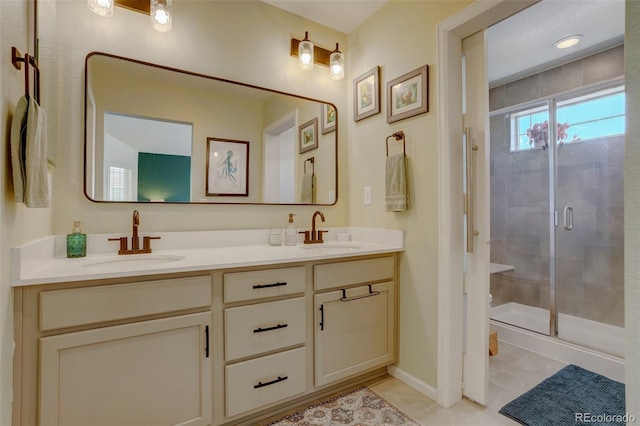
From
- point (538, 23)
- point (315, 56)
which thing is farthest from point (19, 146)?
point (538, 23)

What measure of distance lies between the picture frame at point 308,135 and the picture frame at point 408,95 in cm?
57

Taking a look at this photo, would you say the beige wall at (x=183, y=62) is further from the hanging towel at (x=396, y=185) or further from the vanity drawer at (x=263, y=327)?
the vanity drawer at (x=263, y=327)

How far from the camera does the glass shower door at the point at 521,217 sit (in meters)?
2.92

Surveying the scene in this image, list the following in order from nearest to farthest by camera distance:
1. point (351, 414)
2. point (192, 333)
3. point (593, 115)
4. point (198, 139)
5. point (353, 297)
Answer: point (192, 333) < point (351, 414) < point (353, 297) < point (198, 139) < point (593, 115)

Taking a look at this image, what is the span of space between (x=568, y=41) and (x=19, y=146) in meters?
3.51

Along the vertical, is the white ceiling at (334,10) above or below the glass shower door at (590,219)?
above

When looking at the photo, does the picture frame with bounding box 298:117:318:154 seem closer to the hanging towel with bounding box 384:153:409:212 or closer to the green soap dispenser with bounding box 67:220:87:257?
the hanging towel with bounding box 384:153:409:212

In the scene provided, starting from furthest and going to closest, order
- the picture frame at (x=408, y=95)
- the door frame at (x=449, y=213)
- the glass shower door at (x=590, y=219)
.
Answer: the glass shower door at (x=590, y=219) → the picture frame at (x=408, y=95) → the door frame at (x=449, y=213)

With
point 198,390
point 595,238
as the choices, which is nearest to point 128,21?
point 198,390

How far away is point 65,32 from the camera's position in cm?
153

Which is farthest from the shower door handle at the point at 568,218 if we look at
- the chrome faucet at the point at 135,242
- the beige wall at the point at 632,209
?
the chrome faucet at the point at 135,242

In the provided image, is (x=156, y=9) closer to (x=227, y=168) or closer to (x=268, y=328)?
(x=227, y=168)

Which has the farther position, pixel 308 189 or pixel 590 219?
pixel 590 219

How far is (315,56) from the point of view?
2.30m
